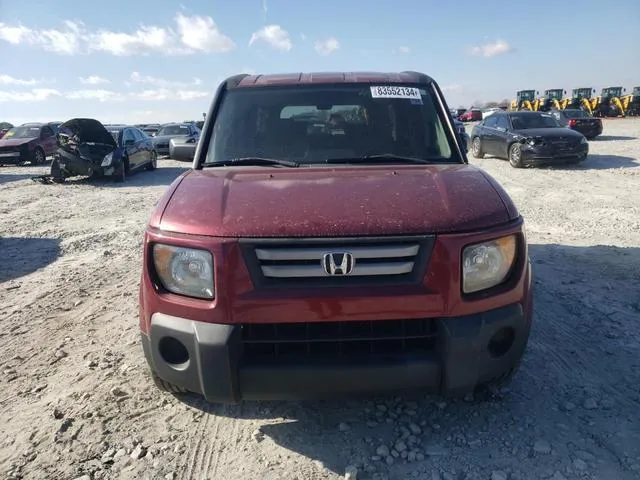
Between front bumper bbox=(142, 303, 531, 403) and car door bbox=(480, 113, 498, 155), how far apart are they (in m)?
14.7

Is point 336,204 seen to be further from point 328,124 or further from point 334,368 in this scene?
point 328,124

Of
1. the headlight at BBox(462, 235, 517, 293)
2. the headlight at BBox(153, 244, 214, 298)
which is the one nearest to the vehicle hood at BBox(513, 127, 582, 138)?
the headlight at BBox(462, 235, 517, 293)

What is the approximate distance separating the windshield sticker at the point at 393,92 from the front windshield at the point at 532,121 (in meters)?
12.6

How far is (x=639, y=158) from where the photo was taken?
49.4 feet

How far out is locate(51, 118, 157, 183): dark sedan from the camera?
13.3 m

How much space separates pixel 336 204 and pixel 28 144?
21.1m

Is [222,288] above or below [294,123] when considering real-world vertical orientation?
below

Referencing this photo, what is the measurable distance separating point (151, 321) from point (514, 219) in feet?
6.15

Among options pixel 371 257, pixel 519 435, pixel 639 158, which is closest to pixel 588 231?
pixel 519 435

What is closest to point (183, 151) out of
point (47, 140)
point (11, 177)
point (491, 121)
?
point (491, 121)

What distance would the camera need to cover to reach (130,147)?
1506 centimetres

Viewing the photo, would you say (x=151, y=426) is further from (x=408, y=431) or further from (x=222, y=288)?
(x=408, y=431)

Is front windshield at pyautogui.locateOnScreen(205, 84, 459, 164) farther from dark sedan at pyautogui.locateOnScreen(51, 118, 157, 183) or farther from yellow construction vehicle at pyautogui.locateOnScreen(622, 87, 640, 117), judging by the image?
yellow construction vehicle at pyautogui.locateOnScreen(622, 87, 640, 117)

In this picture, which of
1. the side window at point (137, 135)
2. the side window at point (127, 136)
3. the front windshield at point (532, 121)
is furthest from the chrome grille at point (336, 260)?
the side window at point (137, 135)
